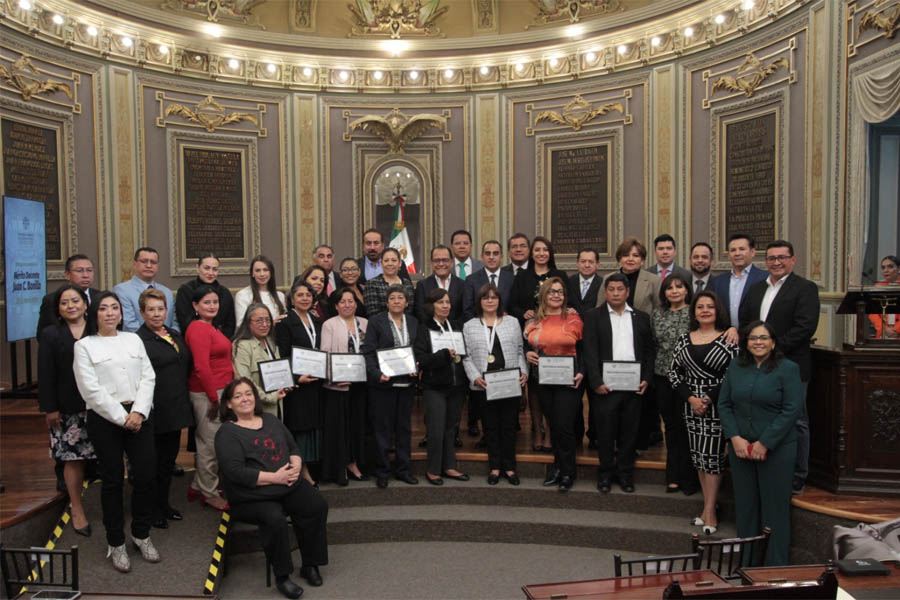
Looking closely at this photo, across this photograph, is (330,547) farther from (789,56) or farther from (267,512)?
(789,56)

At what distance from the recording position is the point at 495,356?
4734mm

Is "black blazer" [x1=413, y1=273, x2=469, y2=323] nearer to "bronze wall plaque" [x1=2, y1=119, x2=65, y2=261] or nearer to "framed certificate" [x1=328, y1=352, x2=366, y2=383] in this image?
"framed certificate" [x1=328, y1=352, x2=366, y2=383]

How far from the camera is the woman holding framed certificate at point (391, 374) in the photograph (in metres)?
4.58

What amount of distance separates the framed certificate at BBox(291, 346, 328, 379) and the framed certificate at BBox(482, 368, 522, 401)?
112 cm

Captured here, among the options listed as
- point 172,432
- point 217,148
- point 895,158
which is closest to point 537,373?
point 172,432

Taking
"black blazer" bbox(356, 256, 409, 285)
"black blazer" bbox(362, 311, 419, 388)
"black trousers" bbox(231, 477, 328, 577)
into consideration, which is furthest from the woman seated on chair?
"black blazer" bbox(356, 256, 409, 285)

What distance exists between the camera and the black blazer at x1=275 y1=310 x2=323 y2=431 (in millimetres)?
4551

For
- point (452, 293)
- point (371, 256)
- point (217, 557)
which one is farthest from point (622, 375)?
point (217, 557)

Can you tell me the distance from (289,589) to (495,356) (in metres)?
2.01

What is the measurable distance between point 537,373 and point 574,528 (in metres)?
1.09

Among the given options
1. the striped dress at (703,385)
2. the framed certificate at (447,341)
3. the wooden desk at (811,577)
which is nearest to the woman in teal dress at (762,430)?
the striped dress at (703,385)

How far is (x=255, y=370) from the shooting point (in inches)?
170

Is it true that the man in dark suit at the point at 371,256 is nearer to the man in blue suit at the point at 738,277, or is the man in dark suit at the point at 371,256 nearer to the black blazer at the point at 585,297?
the black blazer at the point at 585,297

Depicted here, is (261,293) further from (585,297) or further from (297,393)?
(585,297)
